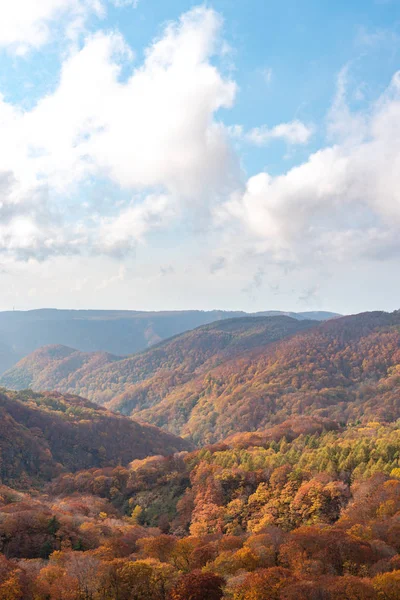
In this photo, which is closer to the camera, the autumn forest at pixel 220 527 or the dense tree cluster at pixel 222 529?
the dense tree cluster at pixel 222 529

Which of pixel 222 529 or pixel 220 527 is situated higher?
pixel 220 527

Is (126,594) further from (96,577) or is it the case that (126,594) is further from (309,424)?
(309,424)

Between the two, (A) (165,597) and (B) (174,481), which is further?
(B) (174,481)

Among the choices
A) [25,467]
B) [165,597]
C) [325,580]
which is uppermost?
[325,580]

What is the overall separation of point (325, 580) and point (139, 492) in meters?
105

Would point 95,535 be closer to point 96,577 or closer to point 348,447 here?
point 96,577

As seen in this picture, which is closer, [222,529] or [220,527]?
[222,529]

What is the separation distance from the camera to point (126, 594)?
57812mm

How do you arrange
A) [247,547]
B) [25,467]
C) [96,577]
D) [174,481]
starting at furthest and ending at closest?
[25,467] → [174,481] → [247,547] → [96,577]

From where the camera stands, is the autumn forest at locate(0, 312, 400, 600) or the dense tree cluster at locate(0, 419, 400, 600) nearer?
the dense tree cluster at locate(0, 419, 400, 600)

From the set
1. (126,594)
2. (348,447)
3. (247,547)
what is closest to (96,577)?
(126,594)

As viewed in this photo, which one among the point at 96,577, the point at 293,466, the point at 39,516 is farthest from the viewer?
the point at 293,466

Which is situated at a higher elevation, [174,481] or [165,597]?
[165,597]

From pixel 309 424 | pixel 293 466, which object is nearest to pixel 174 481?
pixel 293 466
